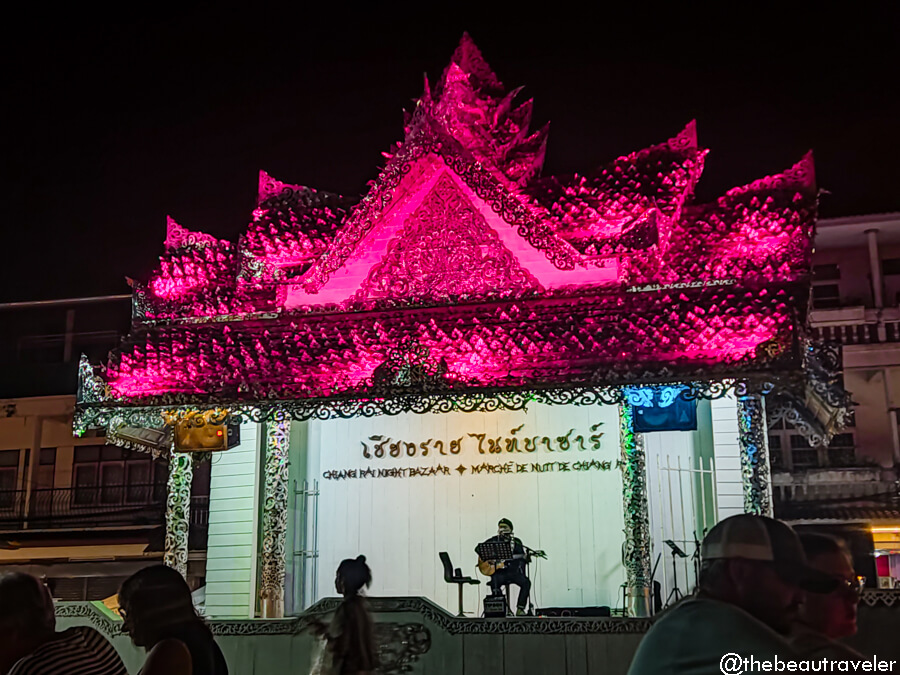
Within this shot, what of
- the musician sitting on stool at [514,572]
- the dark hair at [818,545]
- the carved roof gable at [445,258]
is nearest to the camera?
the dark hair at [818,545]

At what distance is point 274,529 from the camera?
13.3 m

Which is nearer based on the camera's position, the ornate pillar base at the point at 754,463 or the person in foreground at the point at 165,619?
the person in foreground at the point at 165,619

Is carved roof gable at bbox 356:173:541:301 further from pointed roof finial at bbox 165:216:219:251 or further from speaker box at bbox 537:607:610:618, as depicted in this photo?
speaker box at bbox 537:607:610:618

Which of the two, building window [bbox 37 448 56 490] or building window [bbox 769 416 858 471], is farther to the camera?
building window [bbox 37 448 56 490]

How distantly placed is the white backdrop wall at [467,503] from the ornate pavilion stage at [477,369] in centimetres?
3

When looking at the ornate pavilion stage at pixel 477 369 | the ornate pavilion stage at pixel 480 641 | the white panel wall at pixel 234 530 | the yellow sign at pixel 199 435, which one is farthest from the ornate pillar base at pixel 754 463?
the white panel wall at pixel 234 530

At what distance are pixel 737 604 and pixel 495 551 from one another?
9189 millimetres

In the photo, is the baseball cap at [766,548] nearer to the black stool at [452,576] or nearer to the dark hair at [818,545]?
the dark hair at [818,545]

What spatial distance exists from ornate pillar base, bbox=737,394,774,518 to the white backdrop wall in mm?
2308

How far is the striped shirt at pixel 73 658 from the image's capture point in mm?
4160

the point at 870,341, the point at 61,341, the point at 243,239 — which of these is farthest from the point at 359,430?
the point at 61,341

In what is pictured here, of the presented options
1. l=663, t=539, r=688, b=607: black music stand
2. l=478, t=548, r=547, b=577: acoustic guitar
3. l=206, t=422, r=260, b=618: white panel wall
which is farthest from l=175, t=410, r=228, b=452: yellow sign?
l=663, t=539, r=688, b=607: black music stand

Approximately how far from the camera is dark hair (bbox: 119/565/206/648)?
184 inches

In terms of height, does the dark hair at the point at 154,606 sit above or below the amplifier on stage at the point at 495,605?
above
